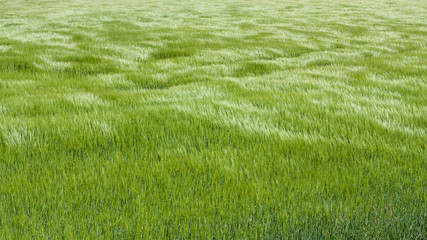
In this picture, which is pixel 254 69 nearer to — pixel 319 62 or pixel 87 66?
pixel 319 62

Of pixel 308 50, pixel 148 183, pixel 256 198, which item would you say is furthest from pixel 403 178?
pixel 308 50

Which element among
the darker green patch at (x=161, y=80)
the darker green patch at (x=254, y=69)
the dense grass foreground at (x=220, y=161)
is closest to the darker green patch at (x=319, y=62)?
the darker green patch at (x=254, y=69)

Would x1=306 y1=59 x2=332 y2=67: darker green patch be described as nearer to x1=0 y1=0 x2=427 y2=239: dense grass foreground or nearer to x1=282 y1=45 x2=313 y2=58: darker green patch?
x1=282 y1=45 x2=313 y2=58: darker green patch

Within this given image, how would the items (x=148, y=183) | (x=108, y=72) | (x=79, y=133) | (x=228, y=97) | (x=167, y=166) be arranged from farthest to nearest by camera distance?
(x=108, y=72)
(x=228, y=97)
(x=79, y=133)
(x=167, y=166)
(x=148, y=183)

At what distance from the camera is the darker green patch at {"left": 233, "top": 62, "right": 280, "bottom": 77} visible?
6.81 metres

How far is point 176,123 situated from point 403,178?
78.3 inches

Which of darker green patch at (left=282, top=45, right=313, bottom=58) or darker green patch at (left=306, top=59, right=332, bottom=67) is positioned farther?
darker green patch at (left=282, top=45, right=313, bottom=58)

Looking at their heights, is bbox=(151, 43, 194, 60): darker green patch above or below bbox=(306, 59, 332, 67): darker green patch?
above

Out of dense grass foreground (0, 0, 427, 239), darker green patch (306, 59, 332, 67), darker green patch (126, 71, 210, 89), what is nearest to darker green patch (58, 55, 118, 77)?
darker green patch (126, 71, 210, 89)

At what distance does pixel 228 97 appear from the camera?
14.3 ft

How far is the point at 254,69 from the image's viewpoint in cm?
713

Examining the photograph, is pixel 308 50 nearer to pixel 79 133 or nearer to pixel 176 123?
pixel 176 123

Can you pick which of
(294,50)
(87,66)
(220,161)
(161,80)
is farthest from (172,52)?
(220,161)

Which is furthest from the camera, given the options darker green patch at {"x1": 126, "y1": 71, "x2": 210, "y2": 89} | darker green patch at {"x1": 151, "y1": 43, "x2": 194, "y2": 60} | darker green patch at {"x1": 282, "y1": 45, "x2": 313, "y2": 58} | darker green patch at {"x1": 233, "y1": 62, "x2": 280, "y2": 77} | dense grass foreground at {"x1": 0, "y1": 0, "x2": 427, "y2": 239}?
darker green patch at {"x1": 282, "y1": 45, "x2": 313, "y2": 58}
